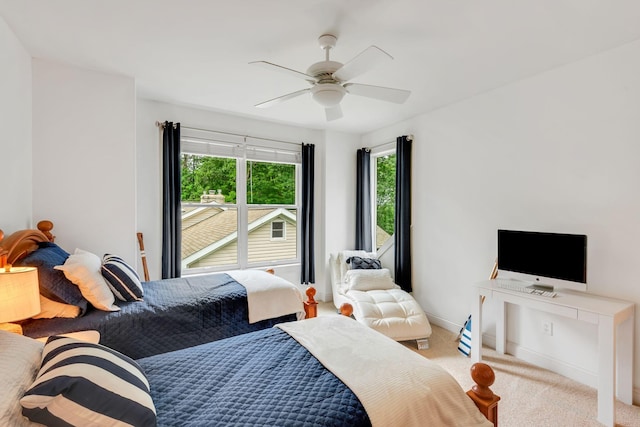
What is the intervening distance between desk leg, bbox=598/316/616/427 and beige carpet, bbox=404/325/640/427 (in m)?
0.08

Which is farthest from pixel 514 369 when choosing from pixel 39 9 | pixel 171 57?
pixel 39 9

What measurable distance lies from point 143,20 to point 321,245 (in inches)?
132

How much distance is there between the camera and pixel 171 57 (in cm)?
244

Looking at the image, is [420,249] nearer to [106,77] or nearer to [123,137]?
[123,137]

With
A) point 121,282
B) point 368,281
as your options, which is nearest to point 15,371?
point 121,282

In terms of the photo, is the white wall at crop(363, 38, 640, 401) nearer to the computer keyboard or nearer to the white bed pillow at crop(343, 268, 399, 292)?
the computer keyboard

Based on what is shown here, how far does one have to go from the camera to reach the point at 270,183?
14.4 ft

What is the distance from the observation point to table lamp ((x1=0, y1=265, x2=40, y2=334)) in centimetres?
144

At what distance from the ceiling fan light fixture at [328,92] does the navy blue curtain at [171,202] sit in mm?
2054

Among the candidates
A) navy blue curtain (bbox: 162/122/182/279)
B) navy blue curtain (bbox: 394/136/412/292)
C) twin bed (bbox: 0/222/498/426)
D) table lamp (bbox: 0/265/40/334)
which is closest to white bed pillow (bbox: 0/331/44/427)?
twin bed (bbox: 0/222/498/426)

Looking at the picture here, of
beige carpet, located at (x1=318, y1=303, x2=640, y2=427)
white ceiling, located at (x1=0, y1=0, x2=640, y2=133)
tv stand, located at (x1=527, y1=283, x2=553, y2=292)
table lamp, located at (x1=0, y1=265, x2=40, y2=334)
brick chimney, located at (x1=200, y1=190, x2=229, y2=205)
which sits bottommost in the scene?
beige carpet, located at (x1=318, y1=303, x2=640, y2=427)

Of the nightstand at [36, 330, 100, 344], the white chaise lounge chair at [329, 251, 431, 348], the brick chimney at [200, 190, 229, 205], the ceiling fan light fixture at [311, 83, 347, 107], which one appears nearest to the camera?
the nightstand at [36, 330, 100, 344]

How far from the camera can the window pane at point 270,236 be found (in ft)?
14.0

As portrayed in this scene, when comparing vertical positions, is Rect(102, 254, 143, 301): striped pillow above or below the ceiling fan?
below
